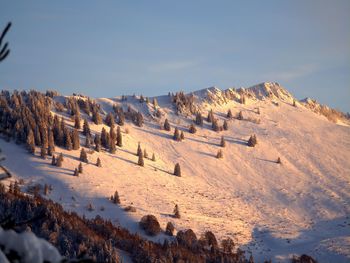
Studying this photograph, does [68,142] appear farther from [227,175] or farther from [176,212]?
[227,175]

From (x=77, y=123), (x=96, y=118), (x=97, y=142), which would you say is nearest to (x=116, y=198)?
(x=97, y=142)

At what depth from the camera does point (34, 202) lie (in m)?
44.5

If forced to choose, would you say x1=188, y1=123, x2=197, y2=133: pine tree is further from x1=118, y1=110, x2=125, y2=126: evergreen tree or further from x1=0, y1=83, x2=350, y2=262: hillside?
x1=118, y1=110, x2=125, y2=126: evergreen tree

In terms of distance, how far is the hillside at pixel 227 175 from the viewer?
56.4 metres

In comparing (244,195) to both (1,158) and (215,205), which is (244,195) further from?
(1,158)

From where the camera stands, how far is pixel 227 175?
259 feet

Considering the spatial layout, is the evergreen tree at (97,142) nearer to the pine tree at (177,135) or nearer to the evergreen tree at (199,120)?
the pine tree at (177,135)

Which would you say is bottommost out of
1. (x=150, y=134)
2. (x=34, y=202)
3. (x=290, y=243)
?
(x=290, y=243)

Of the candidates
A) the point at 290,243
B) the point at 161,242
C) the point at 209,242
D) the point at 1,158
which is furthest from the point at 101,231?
the point at 1,158

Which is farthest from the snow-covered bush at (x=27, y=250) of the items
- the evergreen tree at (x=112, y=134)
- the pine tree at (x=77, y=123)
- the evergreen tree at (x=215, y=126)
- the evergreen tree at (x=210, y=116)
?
the evergreen tree at (x=210, y=116)

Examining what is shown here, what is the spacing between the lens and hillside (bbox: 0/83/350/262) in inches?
2221

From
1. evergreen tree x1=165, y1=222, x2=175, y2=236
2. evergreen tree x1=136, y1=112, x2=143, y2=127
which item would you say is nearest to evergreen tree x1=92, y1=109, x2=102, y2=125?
evergreen tree x1=136, y1=112, x2=143, y2=127

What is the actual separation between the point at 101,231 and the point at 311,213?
125 feet

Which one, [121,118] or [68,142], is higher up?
[121,118]
